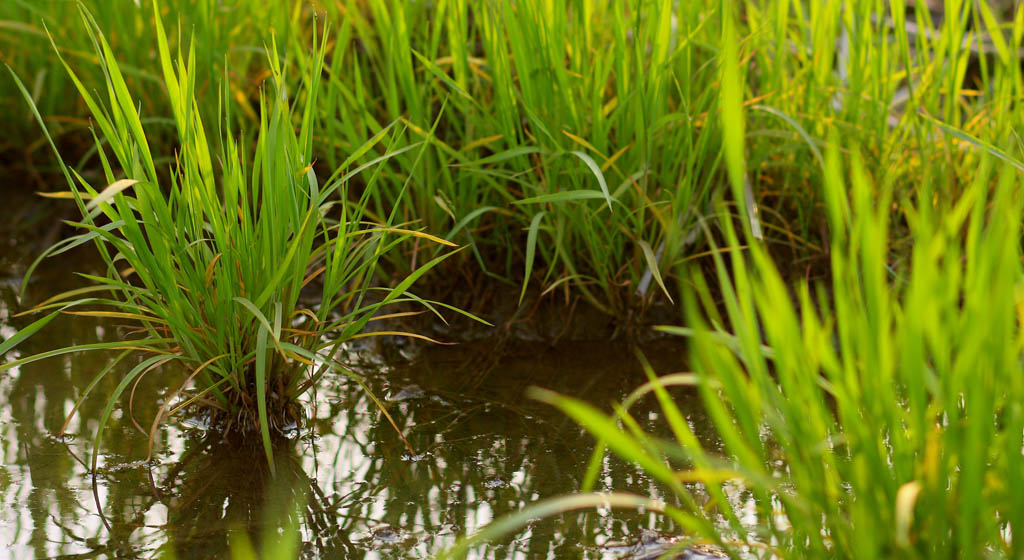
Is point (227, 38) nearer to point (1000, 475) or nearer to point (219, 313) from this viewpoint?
point (219, 313)

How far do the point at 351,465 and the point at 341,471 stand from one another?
0.07ft

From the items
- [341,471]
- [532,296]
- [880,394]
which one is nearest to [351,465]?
[341,471]

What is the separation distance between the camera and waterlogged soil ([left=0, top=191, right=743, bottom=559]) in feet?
3.96

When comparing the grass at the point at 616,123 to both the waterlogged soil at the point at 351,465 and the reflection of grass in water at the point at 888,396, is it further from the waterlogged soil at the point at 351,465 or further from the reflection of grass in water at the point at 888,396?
the reflection of grass in water at the point at 888,396

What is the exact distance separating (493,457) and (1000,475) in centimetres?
73

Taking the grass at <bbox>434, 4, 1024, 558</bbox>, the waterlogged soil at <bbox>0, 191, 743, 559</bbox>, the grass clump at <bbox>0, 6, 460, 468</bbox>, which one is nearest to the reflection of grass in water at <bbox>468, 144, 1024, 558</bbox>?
the grass at <bbox>434, 4, 1024, 558</bbox>

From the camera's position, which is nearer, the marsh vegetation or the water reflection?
A: the marsh vegetation

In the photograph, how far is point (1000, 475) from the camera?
880 millimetres

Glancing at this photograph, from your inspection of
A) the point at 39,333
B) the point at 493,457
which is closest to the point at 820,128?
the point at 493,457

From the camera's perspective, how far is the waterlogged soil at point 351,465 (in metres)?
1.21

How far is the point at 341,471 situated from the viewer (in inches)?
54.2

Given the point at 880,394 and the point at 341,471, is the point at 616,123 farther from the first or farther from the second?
the point at 880,394

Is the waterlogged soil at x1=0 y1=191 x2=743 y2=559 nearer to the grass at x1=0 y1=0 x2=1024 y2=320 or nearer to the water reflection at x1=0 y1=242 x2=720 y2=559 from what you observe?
the water reflection at x1=0 y1=242 x2=720 y2=559

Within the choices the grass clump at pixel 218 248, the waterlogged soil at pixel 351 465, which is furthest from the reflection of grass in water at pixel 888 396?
the grass clump at pixel 218 248
